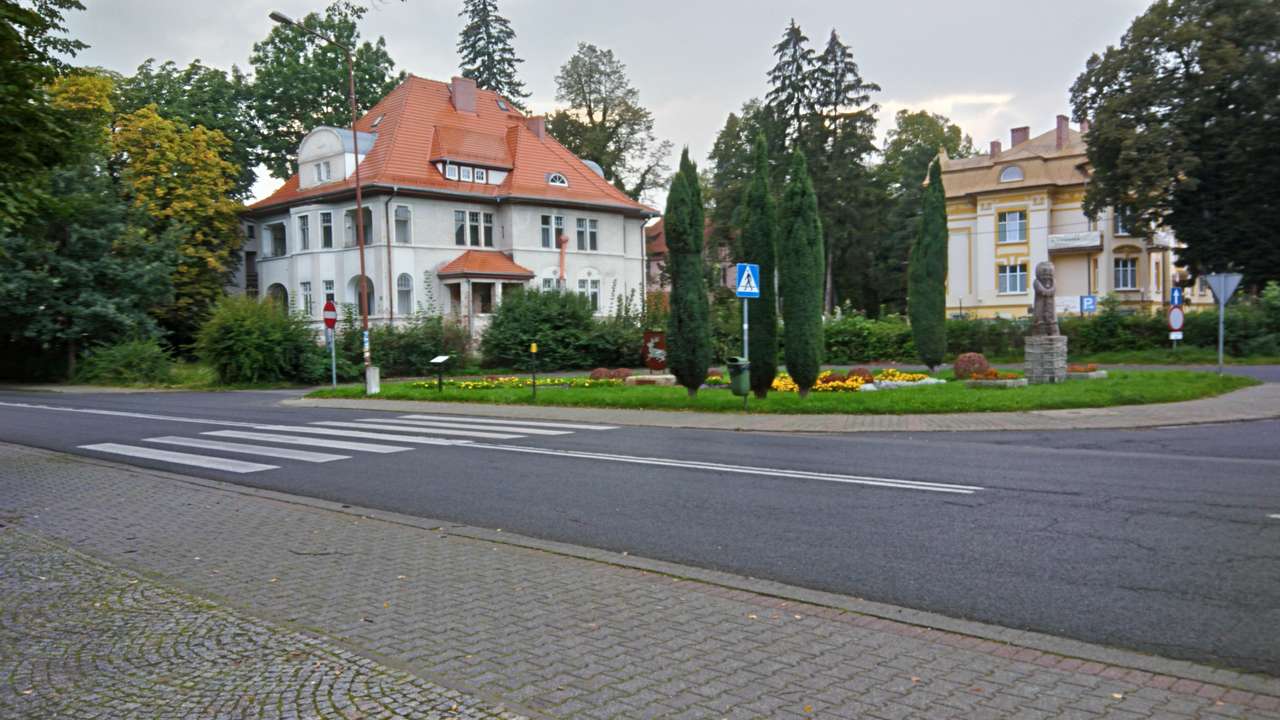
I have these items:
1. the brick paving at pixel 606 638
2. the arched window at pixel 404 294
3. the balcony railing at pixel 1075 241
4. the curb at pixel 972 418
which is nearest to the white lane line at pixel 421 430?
the curb at pixel 972 418

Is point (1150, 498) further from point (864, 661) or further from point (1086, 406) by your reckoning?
point (1086, 406)

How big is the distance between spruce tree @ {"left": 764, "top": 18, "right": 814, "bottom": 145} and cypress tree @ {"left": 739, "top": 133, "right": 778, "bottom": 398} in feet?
126

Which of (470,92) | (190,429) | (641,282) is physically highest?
(470,92)

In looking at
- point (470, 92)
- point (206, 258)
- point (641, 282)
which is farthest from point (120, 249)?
point (641, 282)

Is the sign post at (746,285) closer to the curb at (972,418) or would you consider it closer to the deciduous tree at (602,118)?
the curb at (972,418)

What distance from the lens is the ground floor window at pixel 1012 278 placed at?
56719 millimetres

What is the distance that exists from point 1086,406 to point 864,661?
48.0 ft

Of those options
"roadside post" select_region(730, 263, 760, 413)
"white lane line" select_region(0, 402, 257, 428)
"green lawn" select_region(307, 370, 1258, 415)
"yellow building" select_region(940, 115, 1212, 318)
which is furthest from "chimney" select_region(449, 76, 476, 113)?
"roadside post" select_region(730, 263, 760, 413)

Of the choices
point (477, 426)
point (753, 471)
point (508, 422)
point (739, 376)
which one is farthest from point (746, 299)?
point (753, 471)

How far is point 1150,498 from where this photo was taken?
27.4 ft

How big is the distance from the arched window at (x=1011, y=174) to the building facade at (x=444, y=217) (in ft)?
77.2

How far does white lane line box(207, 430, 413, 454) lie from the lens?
13.6 meters

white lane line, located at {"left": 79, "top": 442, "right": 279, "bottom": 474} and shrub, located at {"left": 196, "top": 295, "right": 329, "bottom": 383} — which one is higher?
shrub, located at {"left": 196, "top": 295, "right": 329, "bottom": 383}

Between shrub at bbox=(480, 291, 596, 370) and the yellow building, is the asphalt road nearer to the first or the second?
shrub at bbox=(480, 291, 596, 370)
